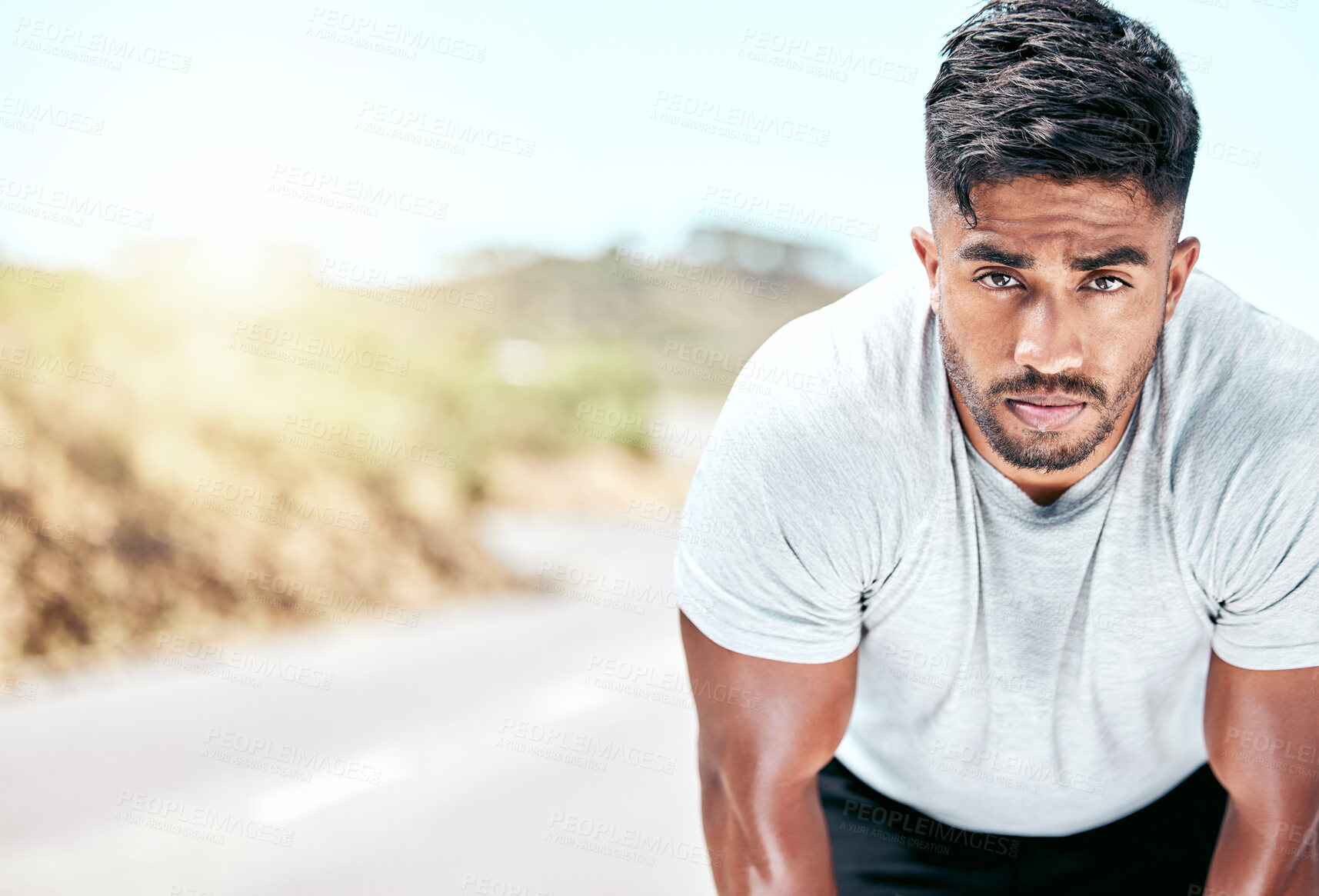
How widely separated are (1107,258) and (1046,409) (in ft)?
0.64

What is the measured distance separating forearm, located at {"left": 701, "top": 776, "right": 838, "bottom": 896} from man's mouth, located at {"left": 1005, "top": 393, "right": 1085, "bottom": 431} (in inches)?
24.9

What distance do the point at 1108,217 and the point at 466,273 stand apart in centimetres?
682

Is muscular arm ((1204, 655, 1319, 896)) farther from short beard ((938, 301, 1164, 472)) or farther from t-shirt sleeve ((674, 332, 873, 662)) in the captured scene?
t-shirt sleeve ((674, 332, 873, 662))

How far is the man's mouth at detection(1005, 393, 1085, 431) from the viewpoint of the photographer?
1.27 meters

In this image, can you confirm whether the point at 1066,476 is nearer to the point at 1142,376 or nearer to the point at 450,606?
the point at 1142,376

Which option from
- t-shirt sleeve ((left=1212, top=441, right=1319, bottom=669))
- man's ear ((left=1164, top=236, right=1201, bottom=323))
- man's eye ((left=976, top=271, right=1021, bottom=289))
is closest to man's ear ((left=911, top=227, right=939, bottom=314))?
man's eye ((left=976, top=271, right=1021, bottom=289))

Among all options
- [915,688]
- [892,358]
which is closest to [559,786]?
[915,688]

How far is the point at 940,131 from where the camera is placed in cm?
131

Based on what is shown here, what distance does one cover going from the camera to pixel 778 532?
4.56ft

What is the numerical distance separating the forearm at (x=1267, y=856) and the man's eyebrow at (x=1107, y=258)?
2.78ft

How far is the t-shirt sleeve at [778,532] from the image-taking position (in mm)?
1378

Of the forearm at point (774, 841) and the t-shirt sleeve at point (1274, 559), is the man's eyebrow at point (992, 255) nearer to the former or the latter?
the t-shirt sleeve at point (1274, 559)

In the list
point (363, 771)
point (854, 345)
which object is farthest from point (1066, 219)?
point (363, 771)

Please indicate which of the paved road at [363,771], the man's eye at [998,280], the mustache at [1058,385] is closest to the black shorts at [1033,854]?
the mustache at [1058,385]
